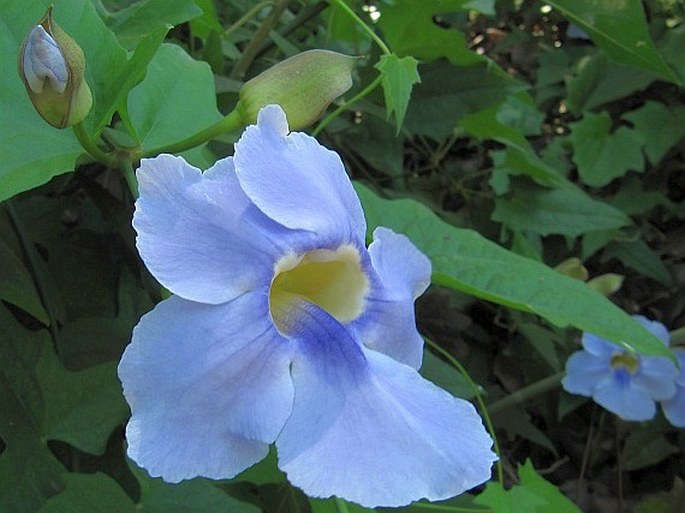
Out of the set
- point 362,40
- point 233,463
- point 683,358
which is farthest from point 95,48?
point 683,358

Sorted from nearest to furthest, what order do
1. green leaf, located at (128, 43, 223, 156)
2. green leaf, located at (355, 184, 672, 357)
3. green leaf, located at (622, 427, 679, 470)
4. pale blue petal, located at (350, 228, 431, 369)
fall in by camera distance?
pale blue petal, located at (350, 228, 431, 369) → green leaf, located at (128, 43, 223, 156) → green leaf, located at (355, 184, 672, 357) → green leaf, located at (622, 427, 679, 470)

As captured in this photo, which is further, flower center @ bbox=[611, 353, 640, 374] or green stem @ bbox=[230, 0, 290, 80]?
flower center @ bbox=[611, 353, 640, 374]

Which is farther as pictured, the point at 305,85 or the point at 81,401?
the point at 81,401

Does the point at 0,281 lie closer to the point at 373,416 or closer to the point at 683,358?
the point at 373,416

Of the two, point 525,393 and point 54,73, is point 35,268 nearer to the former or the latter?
point 54,73

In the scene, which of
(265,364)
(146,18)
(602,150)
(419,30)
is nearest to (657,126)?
(602,150)

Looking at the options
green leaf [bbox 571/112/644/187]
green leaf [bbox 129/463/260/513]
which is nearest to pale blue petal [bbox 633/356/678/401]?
green leaf [bbox 571/112/644/187]

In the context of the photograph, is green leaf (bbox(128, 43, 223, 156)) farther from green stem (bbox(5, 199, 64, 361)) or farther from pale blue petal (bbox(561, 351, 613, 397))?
pale blue petal (bbox(561, 351, 613, 397))
